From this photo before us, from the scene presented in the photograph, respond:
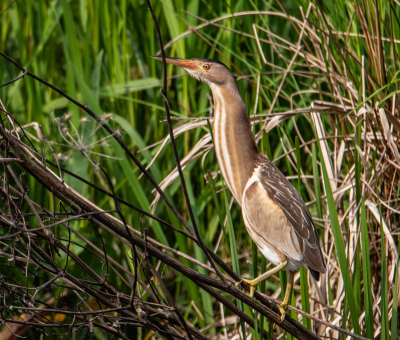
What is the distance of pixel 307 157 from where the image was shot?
215cm

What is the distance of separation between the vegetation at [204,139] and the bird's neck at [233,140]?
0.08m

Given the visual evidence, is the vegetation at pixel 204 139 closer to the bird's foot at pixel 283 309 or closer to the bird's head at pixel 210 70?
the bird's foot at pixel 283 309

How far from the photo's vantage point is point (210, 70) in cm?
158

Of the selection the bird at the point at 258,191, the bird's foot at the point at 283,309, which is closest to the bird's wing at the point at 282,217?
the bird at the point at 258,191

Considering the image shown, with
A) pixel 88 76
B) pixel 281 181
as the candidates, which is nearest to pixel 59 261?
pixel 88 76

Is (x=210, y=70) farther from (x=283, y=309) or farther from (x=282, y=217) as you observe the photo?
(x=283, y=309)

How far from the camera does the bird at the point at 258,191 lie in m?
1.40

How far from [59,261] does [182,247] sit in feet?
1.66

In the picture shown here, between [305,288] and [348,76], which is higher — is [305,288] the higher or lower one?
the lower one

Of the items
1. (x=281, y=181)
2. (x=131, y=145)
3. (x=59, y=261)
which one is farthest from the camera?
(x=131, y=145)


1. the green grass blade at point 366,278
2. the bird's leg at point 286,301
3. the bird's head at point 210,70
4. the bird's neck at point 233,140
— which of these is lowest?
the bird's leg at point 286,301

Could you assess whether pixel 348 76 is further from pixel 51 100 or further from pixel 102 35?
pixel 51 100

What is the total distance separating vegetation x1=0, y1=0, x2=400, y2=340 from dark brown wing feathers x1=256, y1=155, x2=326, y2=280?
0.20 ft

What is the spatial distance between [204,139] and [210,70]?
0.33 m
